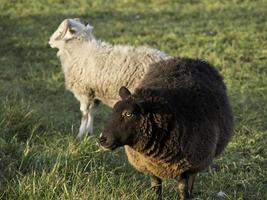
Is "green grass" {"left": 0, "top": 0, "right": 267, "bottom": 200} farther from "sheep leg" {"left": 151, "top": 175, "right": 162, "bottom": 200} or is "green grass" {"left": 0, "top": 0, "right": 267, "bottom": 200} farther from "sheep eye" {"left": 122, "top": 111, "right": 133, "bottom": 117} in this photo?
"sheep eye" {"left": 122, "top": 111, "right": 133, "bottom": 117}

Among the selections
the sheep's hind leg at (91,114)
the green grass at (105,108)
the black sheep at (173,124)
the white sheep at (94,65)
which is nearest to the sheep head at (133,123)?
the black sheep at (173,124)

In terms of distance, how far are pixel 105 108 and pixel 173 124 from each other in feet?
15.4

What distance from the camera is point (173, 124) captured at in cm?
496

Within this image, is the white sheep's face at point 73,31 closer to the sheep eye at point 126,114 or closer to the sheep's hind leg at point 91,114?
the sheep's hind leg at point 91,114

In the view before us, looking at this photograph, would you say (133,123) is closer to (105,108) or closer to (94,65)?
(94,65)

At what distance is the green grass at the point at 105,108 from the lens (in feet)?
18.0

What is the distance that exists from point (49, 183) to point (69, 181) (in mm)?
216

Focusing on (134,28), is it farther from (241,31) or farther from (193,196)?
(193,196)

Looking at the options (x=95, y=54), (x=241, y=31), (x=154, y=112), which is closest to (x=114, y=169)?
(x=154, y=112)

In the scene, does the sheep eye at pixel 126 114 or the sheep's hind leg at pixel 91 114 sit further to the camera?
the sheep's hind leg at pixel 91 114

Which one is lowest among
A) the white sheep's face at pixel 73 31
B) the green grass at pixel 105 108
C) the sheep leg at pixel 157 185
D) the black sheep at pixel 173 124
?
the green grass at pixel 105 108

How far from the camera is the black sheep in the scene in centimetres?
481

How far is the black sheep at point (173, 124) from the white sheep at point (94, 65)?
1.90 metres

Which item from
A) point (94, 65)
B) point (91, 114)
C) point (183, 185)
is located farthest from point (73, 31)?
point (183, 185)
